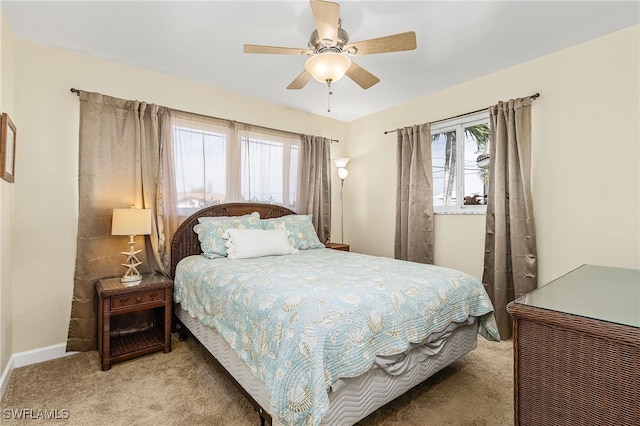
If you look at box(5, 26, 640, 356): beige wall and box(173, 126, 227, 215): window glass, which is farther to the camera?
box(173, 126, 227, 215): window glass

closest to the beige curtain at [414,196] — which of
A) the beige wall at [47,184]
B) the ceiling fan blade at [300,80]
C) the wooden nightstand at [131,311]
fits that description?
the ceiling fan blade at [300,80]

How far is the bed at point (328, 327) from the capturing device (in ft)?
4.23

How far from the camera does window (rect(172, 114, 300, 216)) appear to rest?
3.20 m

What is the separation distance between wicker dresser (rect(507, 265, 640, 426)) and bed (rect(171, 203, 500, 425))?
2.06 ft

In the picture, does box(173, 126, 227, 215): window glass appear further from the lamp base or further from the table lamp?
the lamp base

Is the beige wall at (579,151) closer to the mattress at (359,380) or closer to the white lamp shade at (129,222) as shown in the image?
the mattress at (359,380)

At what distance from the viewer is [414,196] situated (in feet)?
11.9

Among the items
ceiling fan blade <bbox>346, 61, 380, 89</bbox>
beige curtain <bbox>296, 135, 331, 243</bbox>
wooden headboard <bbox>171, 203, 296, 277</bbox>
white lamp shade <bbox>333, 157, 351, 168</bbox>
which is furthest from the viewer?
white lamp shade <bbox>333, 157, 351, 168</bbox>

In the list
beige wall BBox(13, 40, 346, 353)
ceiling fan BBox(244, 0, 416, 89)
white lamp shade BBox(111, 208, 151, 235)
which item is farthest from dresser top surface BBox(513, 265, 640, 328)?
beige wall BBox(13, 40, 346, 353)

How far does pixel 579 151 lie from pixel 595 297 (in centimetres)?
193

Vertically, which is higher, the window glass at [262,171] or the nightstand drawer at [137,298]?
the window glass at [262,171]

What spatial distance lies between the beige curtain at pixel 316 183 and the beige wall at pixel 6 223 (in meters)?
2.73

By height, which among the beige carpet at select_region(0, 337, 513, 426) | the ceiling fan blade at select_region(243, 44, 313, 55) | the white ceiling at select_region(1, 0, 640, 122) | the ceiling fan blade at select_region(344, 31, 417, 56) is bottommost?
the beige carpet at select_region(0, 337, 513, 426)

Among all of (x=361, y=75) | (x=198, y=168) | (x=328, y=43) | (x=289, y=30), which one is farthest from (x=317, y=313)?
(x=198, y=168)
